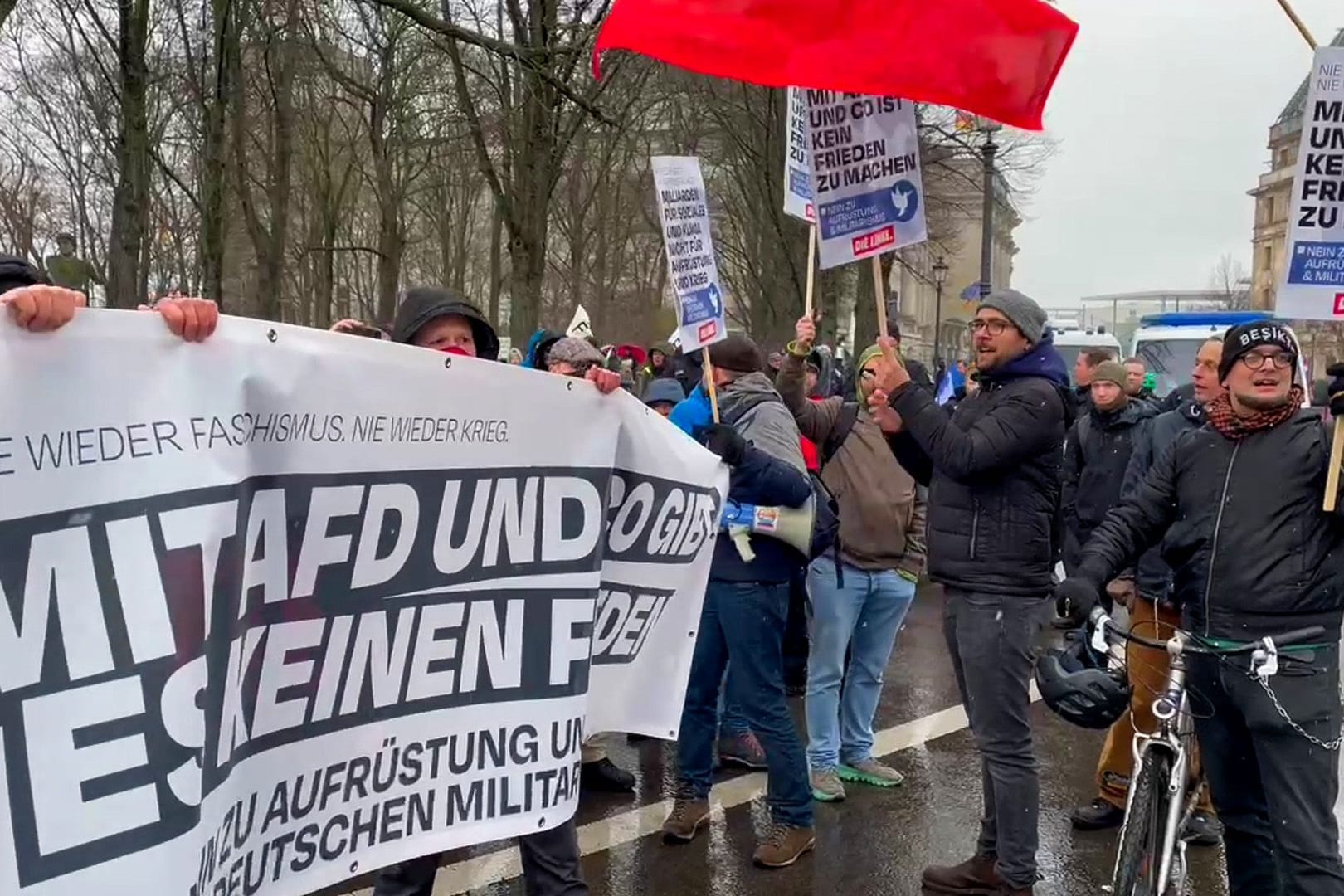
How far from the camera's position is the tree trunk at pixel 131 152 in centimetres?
1216

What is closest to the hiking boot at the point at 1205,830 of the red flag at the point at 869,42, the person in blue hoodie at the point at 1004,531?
the person in blue hoodie at the point at 1004,531

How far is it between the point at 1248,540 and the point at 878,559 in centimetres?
197

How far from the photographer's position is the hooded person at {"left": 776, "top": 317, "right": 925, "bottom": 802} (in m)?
5.20

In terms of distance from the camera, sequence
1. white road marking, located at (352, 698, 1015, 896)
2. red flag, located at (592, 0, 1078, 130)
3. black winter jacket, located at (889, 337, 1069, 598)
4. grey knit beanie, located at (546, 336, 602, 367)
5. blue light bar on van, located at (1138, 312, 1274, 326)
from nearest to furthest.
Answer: black winter jacket, located at (889, 337, 1069, 598)
red flag, located at (592, 0, 1078, 130)
white road marking, located at (352, 698, 1015, 896)
grey knit beanie, located at (546, 336, 602, 367)
blue light bar on van, located at (1138, 312, 1274, 326)

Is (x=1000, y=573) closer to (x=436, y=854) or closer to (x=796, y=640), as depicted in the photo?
(x=436, y=854)

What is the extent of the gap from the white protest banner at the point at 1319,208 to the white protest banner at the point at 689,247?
2231 mm

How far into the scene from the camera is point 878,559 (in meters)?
5.23

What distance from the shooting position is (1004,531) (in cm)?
390

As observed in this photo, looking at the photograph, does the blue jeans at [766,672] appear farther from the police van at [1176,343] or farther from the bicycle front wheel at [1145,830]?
→ the police van at [1176,343]

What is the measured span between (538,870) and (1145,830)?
71.8 inches

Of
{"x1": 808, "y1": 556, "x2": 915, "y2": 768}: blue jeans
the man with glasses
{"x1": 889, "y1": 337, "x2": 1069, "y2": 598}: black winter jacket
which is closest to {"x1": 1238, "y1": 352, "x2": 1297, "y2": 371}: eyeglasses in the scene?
the man with glasses

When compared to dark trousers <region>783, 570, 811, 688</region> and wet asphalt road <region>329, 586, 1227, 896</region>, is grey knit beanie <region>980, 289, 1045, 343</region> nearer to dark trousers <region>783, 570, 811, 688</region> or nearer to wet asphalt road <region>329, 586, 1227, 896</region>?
wet asphalt road <region>329, 586, 1227, 896</region>

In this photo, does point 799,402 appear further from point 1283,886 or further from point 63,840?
point 63,840

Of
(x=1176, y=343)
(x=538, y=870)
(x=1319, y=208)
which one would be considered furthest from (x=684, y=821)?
(x=1176, y=343)
